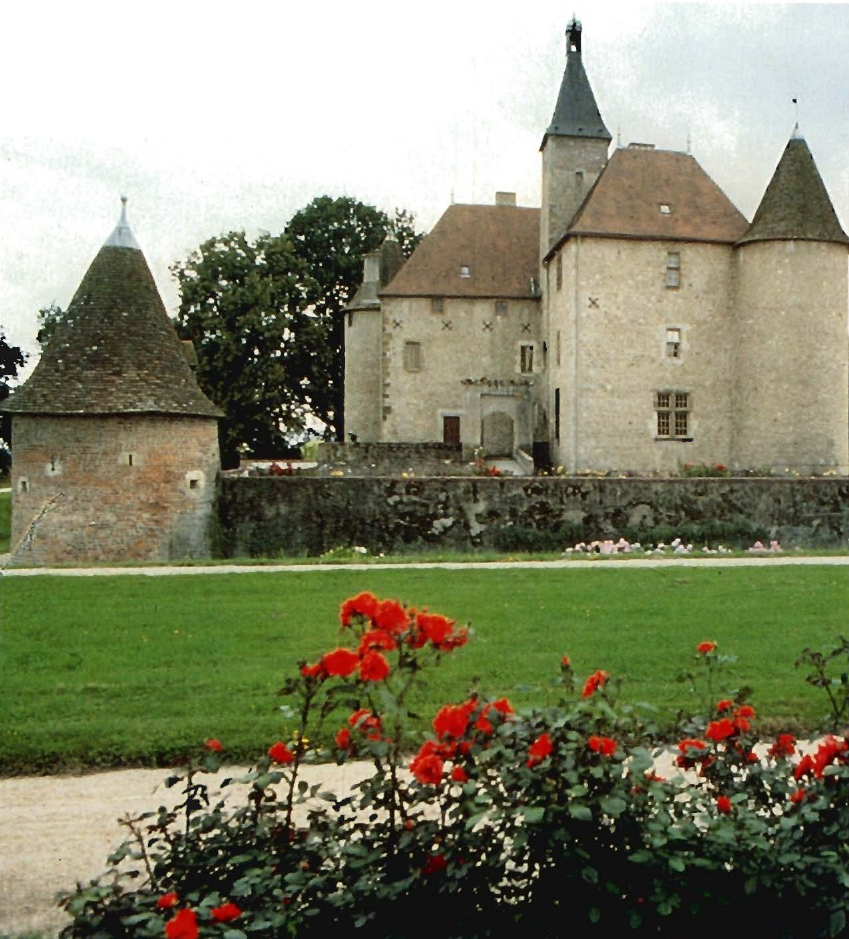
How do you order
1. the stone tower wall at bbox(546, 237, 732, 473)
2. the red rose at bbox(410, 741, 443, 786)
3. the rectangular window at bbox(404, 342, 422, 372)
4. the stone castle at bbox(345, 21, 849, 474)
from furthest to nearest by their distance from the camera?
the rectangular window at bbox(404, 342, 422, 372), the stone tower wall at bbox(546, 237, 732, 473), the stone castle at bbox(345, 21, 849, 474), the red rose at bbox(410, 741, 443, 786)

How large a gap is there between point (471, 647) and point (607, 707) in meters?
5.21

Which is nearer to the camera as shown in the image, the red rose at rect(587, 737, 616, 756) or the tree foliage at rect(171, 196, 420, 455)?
the red rose at rect(587, 737, 616, 756)

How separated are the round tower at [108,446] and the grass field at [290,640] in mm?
3873

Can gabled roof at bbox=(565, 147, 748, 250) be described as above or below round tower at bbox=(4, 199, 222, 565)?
above

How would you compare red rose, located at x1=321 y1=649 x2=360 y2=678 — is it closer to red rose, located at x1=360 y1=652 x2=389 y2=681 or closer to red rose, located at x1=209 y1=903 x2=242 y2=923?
red rose, located at x1=360 y1=652 x2=389 y2=681

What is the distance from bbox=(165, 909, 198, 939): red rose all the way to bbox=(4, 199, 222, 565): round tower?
51.1ft

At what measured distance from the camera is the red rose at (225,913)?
3.05 meters

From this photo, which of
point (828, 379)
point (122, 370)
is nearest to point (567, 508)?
point (122, 370)

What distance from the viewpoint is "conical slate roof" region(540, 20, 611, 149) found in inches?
1297

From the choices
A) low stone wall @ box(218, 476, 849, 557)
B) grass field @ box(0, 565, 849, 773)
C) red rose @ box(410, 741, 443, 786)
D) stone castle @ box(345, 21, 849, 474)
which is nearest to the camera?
red rose @ box(410, 741, 443, 786)

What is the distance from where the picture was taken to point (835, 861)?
335 cm

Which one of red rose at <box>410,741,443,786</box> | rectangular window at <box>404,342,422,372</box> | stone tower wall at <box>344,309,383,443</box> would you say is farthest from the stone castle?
red rose at <box>410,741,443,786</box>

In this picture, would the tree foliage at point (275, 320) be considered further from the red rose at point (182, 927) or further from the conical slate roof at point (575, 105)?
the red rose at point (182, 927)

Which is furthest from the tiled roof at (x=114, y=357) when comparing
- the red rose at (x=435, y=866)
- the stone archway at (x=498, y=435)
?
the stone archway at (x=498, y=435)
